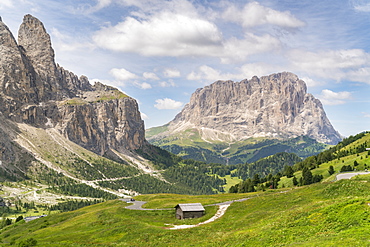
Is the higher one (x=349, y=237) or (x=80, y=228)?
(x=349, y=237)

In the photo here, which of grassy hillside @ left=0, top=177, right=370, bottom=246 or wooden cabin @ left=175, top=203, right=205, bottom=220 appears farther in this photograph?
wooden cabin @ left=175, top=203, right=205, bottom=220

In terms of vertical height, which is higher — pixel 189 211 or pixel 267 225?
pixel 267 225

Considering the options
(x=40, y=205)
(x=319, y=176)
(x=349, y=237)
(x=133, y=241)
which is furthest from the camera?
(x=40, y=205)

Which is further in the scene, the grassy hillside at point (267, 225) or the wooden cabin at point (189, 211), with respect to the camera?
the wooden cabin at point (189, 211)

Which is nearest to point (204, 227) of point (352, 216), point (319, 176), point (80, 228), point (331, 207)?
point (331, 207)

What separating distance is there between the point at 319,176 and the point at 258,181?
42468 millimetres

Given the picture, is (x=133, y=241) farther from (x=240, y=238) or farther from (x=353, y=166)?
(x=353, y=166)

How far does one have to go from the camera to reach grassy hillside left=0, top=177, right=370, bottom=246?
115 feet

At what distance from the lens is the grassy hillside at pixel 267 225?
35094 millimetres

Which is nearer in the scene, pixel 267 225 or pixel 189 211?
pixel 267 225

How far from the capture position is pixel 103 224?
7794cm

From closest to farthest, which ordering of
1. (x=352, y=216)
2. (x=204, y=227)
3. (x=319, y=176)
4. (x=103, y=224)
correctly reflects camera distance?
1. (x=352, y=216)
2. (x=204, y=227)
3. (x=103, y=224)
4. (x=319, y=176)

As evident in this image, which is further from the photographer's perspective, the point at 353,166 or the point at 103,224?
the point at 353,166

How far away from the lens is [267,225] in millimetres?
46062
